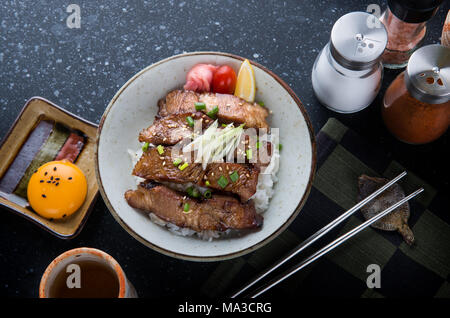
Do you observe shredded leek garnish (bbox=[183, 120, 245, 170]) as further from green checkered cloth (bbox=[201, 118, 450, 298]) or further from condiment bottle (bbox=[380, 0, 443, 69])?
condiment bottle (bbox=[380, 0, 443, 69])

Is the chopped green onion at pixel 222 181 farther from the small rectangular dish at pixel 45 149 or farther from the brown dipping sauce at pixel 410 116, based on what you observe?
the brown dipping sauce at pixel 410 116

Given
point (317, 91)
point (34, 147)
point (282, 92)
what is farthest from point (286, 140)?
point (34, 147)

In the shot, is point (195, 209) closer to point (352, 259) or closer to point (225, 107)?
point (225, 107)

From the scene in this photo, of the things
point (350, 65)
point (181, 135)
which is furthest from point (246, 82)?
point (350, 65)

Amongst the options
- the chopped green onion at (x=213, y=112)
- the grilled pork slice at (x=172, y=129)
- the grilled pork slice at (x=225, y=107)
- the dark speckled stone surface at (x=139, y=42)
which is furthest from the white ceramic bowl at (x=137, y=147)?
the dark speckled stone surface at (x=139, y=42)

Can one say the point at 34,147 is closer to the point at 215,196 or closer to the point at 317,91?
the point at 215,196

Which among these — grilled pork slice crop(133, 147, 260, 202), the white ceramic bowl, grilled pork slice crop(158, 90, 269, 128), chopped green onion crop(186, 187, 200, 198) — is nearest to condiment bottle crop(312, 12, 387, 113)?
the white ceramic bowl
